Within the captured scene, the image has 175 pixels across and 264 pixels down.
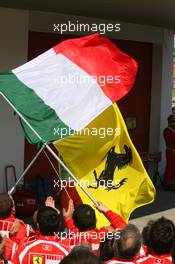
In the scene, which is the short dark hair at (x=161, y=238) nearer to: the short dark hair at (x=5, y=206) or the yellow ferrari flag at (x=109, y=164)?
the yellow ferrari flag at (x=109, y=164)

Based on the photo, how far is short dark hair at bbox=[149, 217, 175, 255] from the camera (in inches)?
138

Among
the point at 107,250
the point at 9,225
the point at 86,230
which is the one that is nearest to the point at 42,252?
the point at 107,250

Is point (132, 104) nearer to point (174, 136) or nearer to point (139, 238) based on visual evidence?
point (174, 136)

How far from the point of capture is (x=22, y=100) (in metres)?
4.77

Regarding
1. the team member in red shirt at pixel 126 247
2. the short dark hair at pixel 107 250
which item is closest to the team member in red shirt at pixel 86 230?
the short dark hair at pixel 107 250

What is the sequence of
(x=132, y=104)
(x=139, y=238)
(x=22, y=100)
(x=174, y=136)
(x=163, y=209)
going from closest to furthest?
(x=139, y=238)
(x=22, y=100)
(x=163, y=209)
(x=174, y=136)
(x=132, y=104)

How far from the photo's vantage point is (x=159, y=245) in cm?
350

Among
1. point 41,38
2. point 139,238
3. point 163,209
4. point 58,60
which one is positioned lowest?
point 163,209

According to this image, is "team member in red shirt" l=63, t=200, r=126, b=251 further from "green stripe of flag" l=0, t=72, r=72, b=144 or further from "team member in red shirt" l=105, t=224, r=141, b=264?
"green stripe of flag" l=0, t=72, r=72, b=144

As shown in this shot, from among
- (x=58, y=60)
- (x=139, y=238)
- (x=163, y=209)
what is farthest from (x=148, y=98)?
(x=139, y=238)

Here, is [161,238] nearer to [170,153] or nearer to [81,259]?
[81,259]

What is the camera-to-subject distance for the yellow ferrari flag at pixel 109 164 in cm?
492

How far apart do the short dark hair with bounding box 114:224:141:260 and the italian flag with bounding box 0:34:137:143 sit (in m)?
1.38

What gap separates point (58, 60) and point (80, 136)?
83 cm
